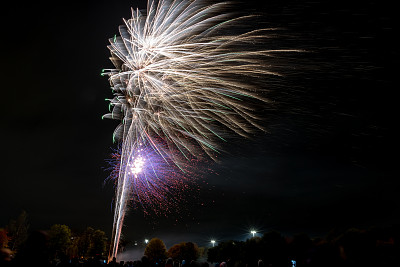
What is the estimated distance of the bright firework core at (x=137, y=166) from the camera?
1730 centimetres

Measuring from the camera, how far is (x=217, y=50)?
13938 mm

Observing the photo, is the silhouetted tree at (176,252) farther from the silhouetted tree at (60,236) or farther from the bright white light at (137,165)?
the bright white light at (137,165)

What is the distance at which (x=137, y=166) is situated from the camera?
1745 cm

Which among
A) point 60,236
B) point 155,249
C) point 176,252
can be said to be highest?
point 60,236

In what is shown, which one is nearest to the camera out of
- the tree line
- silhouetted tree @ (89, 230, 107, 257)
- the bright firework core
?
the bright firework core

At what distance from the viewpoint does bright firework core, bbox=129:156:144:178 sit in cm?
1730

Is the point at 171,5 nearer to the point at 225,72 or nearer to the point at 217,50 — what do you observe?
the point at 217,50

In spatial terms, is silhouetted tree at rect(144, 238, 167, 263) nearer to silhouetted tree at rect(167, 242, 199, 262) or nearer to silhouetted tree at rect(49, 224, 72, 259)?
silhouetted tree at rect(167, 242, 199, 262)

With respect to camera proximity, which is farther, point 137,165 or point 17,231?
point 17,231

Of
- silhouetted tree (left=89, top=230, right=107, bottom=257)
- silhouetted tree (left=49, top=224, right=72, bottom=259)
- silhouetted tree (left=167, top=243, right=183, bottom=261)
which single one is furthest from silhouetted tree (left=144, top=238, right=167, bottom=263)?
silhouetted tree (left=49, top=224, right=72, bottom=259)

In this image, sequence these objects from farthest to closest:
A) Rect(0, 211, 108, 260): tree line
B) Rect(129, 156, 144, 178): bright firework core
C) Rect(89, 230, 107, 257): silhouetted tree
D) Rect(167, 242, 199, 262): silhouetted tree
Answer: Rect(167, 242, 199, 262): silhouetted tree → Rect(89, 230, 107, 257): silhouetted tree → Rect(0, 211, 108, 260): tree line → Rect(129, 156, 144, 178): bright firework core

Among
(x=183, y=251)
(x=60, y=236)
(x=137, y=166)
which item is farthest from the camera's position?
(x=183, y=251)

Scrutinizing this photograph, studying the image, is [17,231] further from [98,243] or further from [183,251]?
[183,251]

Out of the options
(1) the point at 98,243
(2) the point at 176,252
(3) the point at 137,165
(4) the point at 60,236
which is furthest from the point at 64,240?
(3) the point at 137,165
